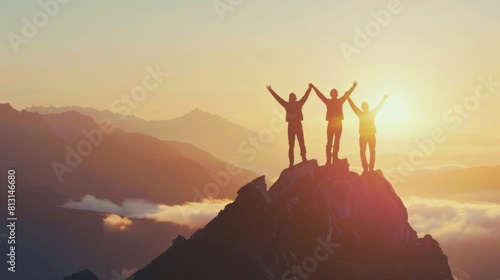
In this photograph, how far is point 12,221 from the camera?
7181 centimetres

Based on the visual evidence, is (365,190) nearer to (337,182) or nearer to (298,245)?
(337,182)

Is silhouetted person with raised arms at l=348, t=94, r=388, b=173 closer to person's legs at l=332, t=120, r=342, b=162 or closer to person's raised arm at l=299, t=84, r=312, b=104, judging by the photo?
person's legs at l=332, t=120, r=342, b=162

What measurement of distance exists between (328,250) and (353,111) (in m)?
9.36

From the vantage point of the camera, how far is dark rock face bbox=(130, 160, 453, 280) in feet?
137

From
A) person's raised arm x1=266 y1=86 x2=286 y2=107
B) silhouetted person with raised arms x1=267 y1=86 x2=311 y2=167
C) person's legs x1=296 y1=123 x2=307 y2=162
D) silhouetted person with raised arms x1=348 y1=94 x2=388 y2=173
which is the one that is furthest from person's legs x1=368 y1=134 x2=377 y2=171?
person's raised arm x1=266 y1=86 x2=286 y2=107

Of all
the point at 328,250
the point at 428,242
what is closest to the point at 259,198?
the point at 328,250

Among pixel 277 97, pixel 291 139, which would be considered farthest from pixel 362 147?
pixel 277 97

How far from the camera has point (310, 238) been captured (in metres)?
45.3

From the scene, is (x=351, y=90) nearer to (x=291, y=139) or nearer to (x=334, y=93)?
(x=334, y=93)

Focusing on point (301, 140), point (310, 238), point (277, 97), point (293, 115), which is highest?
point (277, 97)

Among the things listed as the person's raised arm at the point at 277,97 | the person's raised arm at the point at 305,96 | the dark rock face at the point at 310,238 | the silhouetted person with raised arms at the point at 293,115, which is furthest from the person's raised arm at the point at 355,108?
the person's raised arm at the point at 277,97

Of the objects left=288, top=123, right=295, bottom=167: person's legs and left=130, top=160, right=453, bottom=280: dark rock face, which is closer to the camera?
left=130, top=160, right=453, bottom=280: dark rock face

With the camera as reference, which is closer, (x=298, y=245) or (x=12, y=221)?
(x=298, y=245)

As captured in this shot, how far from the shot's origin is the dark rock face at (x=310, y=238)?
41.6m
